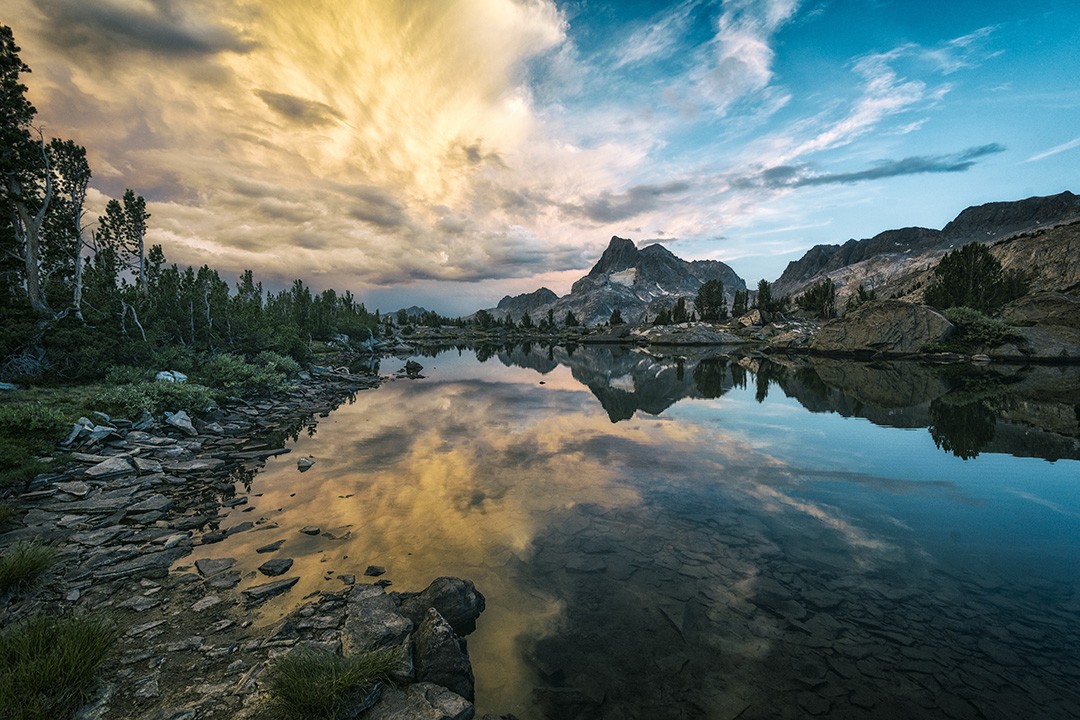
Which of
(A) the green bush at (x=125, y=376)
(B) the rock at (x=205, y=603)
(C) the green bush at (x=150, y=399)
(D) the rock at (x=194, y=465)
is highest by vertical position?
(A) the green bush at (x=125, y=376)

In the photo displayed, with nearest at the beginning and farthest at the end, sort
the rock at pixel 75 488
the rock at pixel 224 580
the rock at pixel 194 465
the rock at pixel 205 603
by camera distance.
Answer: the rock at pixel 205 603, the rock at pixel 224 580, the rock at pixel 75 488, the rock at pixel 194 465

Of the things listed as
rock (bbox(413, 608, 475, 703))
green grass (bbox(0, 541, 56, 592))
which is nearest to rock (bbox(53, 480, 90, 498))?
green grass (bbox(0, 541, 56, 592))

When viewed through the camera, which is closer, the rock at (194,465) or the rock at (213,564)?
the rock at (213,564)

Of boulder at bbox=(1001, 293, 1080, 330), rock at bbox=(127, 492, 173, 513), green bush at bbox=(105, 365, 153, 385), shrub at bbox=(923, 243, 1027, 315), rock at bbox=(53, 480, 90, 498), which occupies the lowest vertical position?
rock at bbox=(127, 492, 173, 513)

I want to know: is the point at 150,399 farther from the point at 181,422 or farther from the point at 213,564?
the point at 213,564

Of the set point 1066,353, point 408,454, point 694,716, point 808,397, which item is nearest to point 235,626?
point 694,716

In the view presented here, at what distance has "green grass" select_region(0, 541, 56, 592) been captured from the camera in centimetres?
811

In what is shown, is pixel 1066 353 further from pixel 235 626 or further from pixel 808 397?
pixel 235 626

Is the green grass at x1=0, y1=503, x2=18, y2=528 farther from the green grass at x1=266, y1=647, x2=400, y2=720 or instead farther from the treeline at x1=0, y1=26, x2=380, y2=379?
the treeline at x1=0, y1=26, x2=380, y2=379

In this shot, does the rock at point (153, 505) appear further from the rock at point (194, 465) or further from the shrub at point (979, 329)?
the shrub at point (979, 329)

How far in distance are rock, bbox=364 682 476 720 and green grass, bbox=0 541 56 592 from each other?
8.60 metres

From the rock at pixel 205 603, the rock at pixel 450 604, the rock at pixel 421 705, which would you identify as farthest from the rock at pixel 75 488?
the rock at pixel 421 705

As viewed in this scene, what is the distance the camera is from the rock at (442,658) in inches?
258

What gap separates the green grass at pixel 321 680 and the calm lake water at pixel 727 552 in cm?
183
